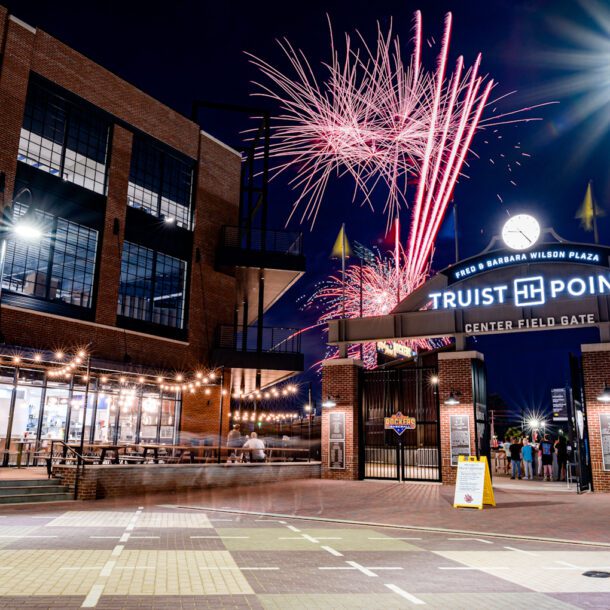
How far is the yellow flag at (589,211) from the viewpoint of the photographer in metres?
19.6

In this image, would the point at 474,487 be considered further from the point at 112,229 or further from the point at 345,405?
the point at 112,229

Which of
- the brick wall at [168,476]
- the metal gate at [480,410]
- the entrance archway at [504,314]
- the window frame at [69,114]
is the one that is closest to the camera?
the brick wall at [168,476]

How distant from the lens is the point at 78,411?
20.2m

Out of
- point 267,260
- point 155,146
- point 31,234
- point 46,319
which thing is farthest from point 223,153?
point 31,234

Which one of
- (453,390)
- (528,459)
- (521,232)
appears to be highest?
(521,232)

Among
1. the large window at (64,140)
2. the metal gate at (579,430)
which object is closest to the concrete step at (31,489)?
the large window at (64,140)

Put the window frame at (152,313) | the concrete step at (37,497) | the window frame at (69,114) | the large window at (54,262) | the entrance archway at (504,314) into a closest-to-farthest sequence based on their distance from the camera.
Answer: the concrete step at (37,497) → the entrance archway at (504,314) → the large window at (54,262) → the window frame at (69,114) → the window frame at (152,313)

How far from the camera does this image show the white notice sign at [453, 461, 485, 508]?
520 inches

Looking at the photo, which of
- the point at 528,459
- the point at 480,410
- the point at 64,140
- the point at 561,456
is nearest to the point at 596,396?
the point at 480,410

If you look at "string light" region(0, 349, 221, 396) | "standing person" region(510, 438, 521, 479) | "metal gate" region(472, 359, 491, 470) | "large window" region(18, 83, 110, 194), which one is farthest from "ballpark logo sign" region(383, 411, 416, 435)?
"large window" region(18, 83, 110, 194)

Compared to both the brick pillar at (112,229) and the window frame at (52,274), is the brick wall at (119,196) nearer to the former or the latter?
the brick pillar at (112,229)

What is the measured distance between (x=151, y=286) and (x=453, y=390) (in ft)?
37.8

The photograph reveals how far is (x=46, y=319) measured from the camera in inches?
743

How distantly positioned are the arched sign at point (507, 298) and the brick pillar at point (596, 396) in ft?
1.99
